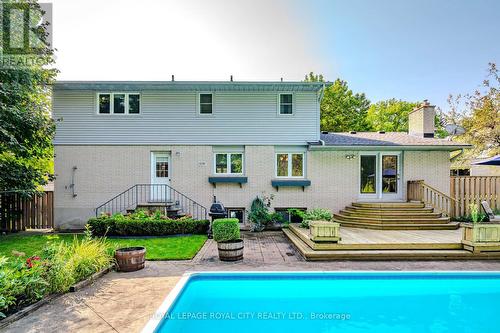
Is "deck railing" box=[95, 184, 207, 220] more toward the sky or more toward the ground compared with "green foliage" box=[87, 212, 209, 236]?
more toward the sky

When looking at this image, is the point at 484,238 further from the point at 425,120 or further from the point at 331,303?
the point at 425,120

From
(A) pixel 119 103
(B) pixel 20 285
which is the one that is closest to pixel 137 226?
(B) pixel 20 285

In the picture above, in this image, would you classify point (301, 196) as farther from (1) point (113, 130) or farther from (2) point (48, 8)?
(2) point (48, 8)

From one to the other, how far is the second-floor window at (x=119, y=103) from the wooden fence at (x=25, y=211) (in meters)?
4.47

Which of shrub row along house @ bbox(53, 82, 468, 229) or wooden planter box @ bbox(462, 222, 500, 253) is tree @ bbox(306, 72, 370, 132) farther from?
wooden planter box @ bbox(462, 222, 500, 253)

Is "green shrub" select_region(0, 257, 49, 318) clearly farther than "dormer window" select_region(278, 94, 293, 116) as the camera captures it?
No

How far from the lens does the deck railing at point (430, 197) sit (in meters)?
10.3

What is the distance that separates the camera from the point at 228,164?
462 inches

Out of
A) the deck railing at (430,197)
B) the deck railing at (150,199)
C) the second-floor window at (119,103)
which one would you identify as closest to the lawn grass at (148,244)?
the deck railing at (150,199)

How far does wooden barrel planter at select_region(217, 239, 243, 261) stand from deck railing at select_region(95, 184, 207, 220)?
493 centimetres

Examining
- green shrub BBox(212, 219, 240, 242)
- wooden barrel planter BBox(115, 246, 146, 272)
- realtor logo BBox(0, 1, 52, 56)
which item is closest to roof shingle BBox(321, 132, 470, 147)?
green shrub BBox(212, 219, 240, 242)

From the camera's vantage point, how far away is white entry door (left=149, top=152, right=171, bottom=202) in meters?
11.6

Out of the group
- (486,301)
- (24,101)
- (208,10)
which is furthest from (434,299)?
(24,101)

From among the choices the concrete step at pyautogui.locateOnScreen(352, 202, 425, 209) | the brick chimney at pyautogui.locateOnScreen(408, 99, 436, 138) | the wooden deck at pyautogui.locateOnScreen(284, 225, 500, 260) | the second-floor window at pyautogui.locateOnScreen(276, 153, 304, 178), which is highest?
the brick chimney at pyautogui.locateOnScreen(408, 99, 436, 138)
